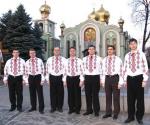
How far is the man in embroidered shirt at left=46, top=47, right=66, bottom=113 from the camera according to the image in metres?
10.6

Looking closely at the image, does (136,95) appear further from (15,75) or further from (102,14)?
(102,14)

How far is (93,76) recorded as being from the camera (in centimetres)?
1006

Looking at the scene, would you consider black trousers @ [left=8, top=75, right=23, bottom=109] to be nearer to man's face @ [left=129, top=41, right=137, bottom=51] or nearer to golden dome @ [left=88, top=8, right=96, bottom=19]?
man's face @ [left=129, top=41, right=137, bottom=51]

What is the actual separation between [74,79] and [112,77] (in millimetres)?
1215

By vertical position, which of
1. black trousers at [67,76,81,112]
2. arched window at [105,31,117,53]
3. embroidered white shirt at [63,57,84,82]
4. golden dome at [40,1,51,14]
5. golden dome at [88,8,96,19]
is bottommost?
black trousers at [67,76,81,112]

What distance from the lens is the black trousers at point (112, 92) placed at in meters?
9.77

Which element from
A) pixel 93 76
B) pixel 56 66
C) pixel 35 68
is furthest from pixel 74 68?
pixel 35 68

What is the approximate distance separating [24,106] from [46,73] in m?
1.64

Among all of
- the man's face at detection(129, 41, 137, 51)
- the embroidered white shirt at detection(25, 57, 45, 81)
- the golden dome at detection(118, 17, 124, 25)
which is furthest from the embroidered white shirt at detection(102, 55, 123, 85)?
the golden dome at detection(118, 17, 124, 25)

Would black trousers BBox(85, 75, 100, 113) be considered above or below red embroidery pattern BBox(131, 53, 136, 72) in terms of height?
below

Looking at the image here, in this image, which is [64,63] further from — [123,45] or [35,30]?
[123,45]

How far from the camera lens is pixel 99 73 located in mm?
10094

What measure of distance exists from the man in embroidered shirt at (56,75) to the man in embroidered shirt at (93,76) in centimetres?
81

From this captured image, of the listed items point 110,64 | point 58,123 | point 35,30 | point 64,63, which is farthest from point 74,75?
point 35,30
